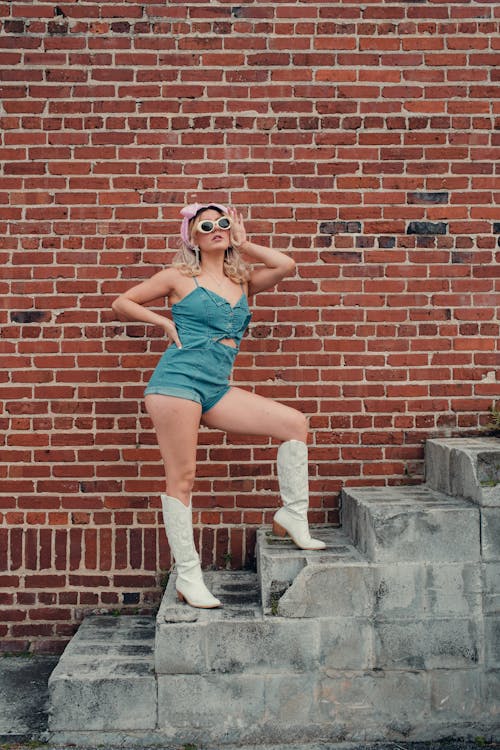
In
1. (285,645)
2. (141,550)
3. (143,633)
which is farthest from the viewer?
(141,550)

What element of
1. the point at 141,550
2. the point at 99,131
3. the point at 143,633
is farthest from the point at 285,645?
the point at 99,131

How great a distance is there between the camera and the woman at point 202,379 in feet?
11.4

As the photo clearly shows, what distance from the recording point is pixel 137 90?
425 cm

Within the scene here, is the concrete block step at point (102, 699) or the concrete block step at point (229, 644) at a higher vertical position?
the concrete block step at point (229, 644)

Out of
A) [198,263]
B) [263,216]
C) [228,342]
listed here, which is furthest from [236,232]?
[263,216]

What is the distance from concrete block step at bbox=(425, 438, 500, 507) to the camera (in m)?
3.48

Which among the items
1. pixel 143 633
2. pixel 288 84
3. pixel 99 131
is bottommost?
pixel 143 633

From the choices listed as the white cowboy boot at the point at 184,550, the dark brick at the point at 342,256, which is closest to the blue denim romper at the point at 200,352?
the white cowboy boot at the point at 184,550

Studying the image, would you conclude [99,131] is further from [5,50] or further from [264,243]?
[264,243]

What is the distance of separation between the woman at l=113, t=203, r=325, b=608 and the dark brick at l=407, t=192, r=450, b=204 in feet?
3.60

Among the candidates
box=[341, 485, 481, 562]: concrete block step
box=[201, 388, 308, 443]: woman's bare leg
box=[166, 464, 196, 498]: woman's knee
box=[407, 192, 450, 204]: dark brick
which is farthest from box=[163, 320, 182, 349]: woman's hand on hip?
box=[407, 192, 450, 204]: dark brick

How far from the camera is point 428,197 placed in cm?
429

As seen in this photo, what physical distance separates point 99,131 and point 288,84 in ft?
3.85

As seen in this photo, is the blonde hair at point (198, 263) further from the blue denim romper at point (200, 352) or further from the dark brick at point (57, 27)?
the dark brick at point (57, 27)
